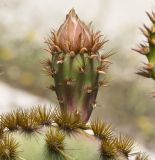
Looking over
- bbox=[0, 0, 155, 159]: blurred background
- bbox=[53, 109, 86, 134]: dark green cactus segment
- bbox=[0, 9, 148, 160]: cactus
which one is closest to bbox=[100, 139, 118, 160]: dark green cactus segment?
bbox=[0, 9, 148, 160]: cactus

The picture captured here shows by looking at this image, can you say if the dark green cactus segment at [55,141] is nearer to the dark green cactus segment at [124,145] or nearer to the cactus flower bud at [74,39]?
the dark green cactus segment at [124,145]

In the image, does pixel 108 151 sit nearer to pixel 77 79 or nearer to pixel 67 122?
pixel 67 122

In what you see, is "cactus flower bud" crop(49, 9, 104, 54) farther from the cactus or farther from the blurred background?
the blurred background

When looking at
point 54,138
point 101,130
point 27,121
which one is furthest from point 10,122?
point 101,130

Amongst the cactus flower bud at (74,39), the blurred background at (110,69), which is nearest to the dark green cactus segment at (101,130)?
the cactus flower bud at (74,39)

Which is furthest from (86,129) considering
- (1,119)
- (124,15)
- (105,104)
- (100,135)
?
(124,15)

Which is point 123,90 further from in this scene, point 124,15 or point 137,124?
point 124,15
